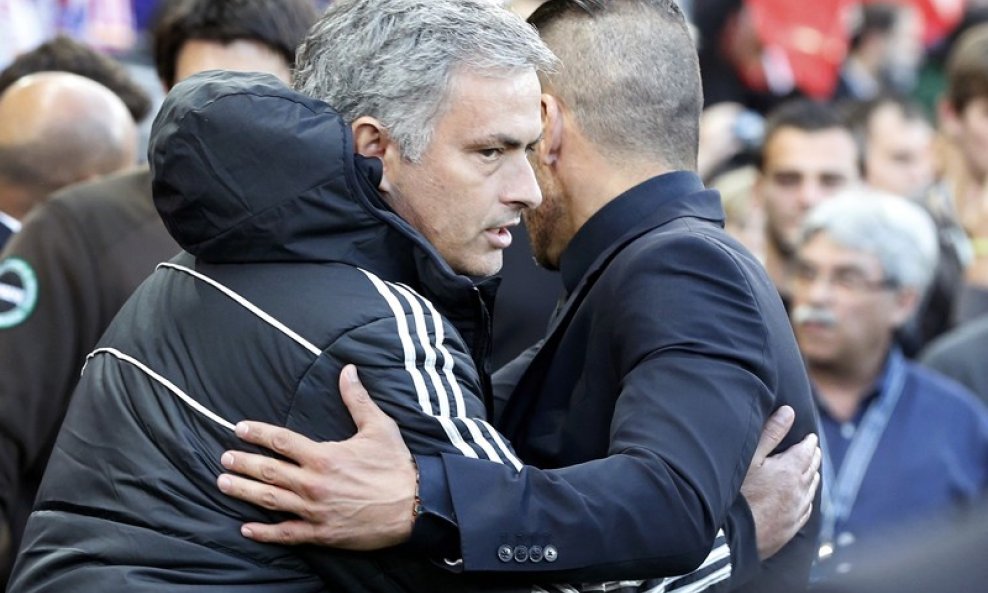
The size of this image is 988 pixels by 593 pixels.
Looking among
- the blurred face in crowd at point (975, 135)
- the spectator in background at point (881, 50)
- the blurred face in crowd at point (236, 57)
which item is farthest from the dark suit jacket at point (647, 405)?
the spectator in background at point (881, 50)

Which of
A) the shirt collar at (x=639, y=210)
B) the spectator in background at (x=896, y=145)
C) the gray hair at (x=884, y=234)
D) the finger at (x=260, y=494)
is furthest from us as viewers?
the spectator in background at (x=896, y=145)

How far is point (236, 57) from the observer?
15.1 ft

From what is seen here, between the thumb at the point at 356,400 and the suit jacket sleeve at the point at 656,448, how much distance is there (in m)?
0.15

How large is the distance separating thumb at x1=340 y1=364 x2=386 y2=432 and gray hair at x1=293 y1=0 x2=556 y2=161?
1.68ft

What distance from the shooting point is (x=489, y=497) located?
9.23ft

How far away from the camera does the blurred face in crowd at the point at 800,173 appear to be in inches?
316

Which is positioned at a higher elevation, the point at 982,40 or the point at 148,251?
the point at 148,251

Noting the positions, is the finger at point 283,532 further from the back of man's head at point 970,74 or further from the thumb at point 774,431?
the back of man's head at point 970,74

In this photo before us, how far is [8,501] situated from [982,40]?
583 cm

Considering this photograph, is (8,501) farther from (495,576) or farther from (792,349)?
(792,349)

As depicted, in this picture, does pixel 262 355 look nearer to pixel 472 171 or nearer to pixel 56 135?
pixel 472 171

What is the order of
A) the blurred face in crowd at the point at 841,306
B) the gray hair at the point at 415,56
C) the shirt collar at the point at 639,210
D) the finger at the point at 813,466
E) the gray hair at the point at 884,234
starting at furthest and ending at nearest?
the gray hair at the point at 884,234, the blurred face in crowd at the point at 841,306, the shirt collar at the point at 639,210, the finger at the point at 813,466, the gray hair at the point at 415,56

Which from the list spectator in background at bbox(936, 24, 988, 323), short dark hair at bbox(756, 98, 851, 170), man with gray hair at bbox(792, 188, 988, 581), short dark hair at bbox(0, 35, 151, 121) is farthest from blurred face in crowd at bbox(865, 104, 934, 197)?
short dark hair at bbox(0, 35, 151, 121)

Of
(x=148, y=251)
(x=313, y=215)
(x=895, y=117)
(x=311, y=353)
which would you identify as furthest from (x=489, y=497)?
(x=895, y=117)
